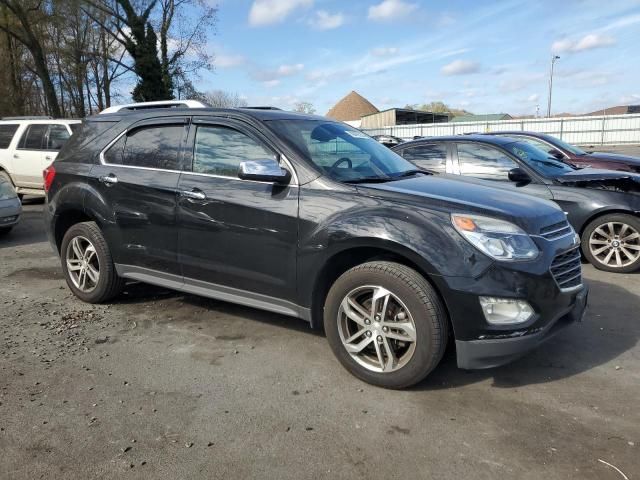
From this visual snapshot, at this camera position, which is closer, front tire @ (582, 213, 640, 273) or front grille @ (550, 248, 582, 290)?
front grille @ (550, 248, 582, 290)

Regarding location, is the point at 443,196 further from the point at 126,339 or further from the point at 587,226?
the point at 587,226

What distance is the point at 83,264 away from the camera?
511 centimetres

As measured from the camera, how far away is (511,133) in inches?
360

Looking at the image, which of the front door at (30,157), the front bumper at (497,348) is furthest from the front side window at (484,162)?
the front door at (30,157)

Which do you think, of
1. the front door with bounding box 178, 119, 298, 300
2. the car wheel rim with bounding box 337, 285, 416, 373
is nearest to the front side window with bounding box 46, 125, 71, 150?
the front door with bounding box 178, 119, 298, 300

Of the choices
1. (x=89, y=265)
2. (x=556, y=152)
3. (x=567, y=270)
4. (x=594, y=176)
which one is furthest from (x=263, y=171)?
(x=556, y=152)

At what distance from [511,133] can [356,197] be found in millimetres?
6602

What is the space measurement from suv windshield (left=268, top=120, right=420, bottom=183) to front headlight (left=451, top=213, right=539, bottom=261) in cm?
90

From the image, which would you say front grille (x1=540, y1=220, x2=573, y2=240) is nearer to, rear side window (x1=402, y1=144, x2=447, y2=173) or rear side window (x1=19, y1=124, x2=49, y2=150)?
rear side window (x1=402, y1=144, x2=447, y2=173)

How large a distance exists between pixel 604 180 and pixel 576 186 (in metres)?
0.31

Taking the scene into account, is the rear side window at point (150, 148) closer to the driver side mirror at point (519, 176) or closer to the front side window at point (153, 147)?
the front side window at point (153, 147)

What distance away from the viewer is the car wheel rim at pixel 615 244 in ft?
20.0

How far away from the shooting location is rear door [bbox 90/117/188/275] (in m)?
4.36

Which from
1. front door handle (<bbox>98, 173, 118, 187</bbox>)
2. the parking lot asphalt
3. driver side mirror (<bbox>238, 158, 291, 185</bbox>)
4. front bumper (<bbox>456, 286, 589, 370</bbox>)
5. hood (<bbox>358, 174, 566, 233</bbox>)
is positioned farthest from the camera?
front door handle (<bbox>98, 173, 118, 187</bbox>)
